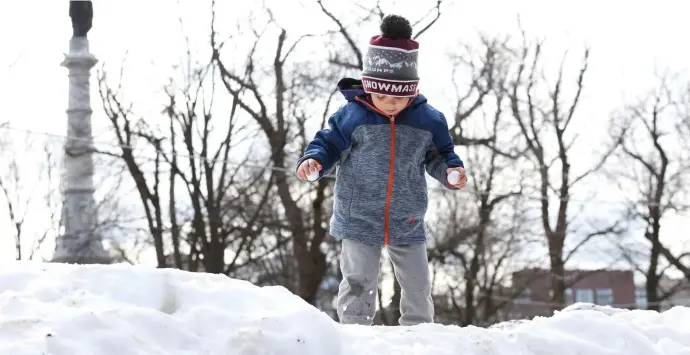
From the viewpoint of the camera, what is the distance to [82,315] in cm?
259

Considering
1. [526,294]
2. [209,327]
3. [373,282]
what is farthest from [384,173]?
[526,294]

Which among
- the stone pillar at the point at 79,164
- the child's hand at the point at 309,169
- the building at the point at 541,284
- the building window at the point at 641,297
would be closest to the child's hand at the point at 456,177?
the child's hand at the point at 309,169

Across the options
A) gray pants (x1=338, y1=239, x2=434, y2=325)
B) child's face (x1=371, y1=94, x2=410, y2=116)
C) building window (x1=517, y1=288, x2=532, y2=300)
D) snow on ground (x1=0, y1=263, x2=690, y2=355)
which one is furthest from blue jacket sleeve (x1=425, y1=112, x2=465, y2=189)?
building window (x1=517, y1=288, x2=532, y2=300)

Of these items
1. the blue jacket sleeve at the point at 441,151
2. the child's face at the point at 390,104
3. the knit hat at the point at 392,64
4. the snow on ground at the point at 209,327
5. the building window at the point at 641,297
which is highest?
the knit hat at the point at 392,64

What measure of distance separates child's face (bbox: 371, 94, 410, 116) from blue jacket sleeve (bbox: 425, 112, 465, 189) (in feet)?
0.58

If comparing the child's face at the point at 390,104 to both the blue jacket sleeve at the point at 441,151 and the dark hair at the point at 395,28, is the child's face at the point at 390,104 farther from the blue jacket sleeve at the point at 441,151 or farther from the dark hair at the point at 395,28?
the dark hair at the point at 395,28

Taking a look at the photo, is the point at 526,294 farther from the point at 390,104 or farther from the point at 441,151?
the point at 390,104

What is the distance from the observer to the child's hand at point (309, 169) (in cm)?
391

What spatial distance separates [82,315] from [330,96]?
15175mm

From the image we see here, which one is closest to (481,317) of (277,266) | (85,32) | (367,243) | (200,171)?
(277,266)

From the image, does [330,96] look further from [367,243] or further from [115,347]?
[115,347]

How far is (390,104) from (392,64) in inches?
7.4

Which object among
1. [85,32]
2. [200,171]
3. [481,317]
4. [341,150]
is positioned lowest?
[481,317]

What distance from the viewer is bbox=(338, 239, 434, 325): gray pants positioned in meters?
4.14
